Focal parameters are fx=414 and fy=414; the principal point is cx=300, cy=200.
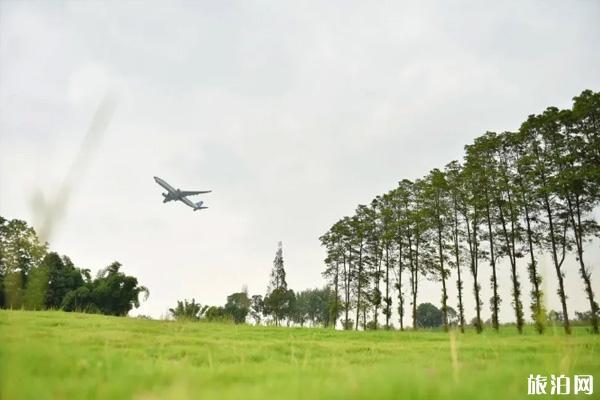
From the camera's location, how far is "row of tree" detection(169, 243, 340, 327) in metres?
17.4

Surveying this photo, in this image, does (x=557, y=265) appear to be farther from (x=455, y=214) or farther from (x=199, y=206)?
(x=199, y=206)

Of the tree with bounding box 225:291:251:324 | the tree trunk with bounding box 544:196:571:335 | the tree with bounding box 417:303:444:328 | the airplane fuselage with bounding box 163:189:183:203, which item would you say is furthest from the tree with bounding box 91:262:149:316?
the tree with bounding box 417:303:444:328

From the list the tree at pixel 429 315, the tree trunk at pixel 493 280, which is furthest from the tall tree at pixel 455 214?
the tree at pixel 429 315

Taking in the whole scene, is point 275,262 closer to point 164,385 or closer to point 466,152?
point 466,152

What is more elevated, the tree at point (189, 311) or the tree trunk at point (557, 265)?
the tree trunk at point (557, 265)

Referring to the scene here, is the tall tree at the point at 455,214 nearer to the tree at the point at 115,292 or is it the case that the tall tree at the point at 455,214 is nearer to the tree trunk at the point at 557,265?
the tree trunk at the point at 557,265

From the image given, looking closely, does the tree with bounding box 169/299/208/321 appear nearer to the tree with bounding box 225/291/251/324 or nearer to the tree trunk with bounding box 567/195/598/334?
the tree trunk with bounding box 567/195/598/334

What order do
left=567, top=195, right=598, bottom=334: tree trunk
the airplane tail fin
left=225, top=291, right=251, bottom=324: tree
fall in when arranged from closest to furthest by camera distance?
left=567, top=195, right=598, bottom=334: tree trunk → the airplane tail fin → left=225, top=291, right=251, bottom=324: tree

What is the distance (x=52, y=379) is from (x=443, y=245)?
37884mm

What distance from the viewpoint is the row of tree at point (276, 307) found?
17.4 metres

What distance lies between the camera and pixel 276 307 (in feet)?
206

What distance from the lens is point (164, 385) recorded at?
97.6 inches

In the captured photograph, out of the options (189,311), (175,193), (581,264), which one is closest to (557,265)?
→ (581,264)

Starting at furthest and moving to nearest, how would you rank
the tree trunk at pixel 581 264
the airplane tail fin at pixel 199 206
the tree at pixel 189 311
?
the airplane tail fin at pixel 199 206, the tree trunk at pixel 581 264, the tree at pixel 189 311
